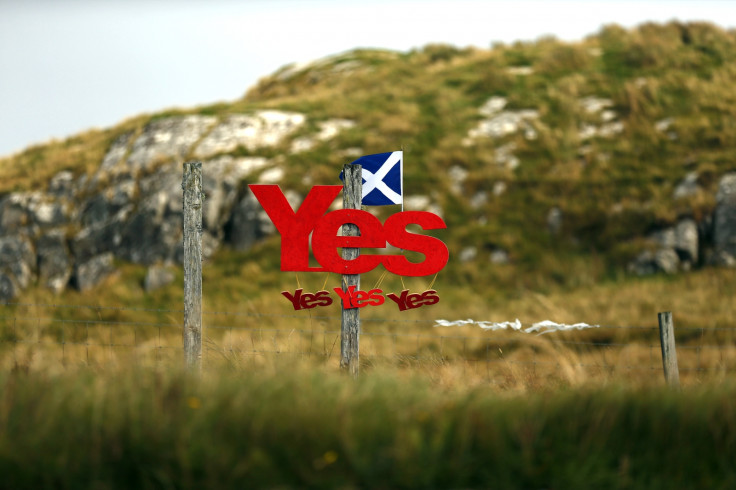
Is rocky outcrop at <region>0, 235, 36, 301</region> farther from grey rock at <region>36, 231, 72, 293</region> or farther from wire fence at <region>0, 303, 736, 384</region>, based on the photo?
wire fence at <region>0, 303, 736, 384</region>

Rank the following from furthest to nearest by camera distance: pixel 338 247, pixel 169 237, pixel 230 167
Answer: pixel 230 167, pixel 169 237, pixel 338 247

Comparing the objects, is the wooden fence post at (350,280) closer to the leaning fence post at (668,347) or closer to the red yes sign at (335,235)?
the red yes sign at (335,235)

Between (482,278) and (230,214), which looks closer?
(482,278)

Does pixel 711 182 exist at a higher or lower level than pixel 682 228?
higher

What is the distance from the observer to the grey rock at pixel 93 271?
20717 millimetres

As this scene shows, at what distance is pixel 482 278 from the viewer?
18.2 m

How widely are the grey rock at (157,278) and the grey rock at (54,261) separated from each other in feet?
10.6

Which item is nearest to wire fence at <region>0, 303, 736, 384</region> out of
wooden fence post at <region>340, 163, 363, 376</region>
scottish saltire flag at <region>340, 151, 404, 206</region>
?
wooden fence post at <region>340, 163, 363, 376</region>

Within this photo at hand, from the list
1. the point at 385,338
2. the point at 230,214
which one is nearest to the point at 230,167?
the point at 230,214

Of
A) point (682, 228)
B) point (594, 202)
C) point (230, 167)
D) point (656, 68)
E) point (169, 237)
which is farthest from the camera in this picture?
point (656, 68)

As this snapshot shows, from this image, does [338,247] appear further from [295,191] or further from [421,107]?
[421,107]

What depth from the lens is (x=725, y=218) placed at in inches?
694

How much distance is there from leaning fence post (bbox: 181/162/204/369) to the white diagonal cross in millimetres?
2083

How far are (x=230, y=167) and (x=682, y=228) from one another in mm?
14116
